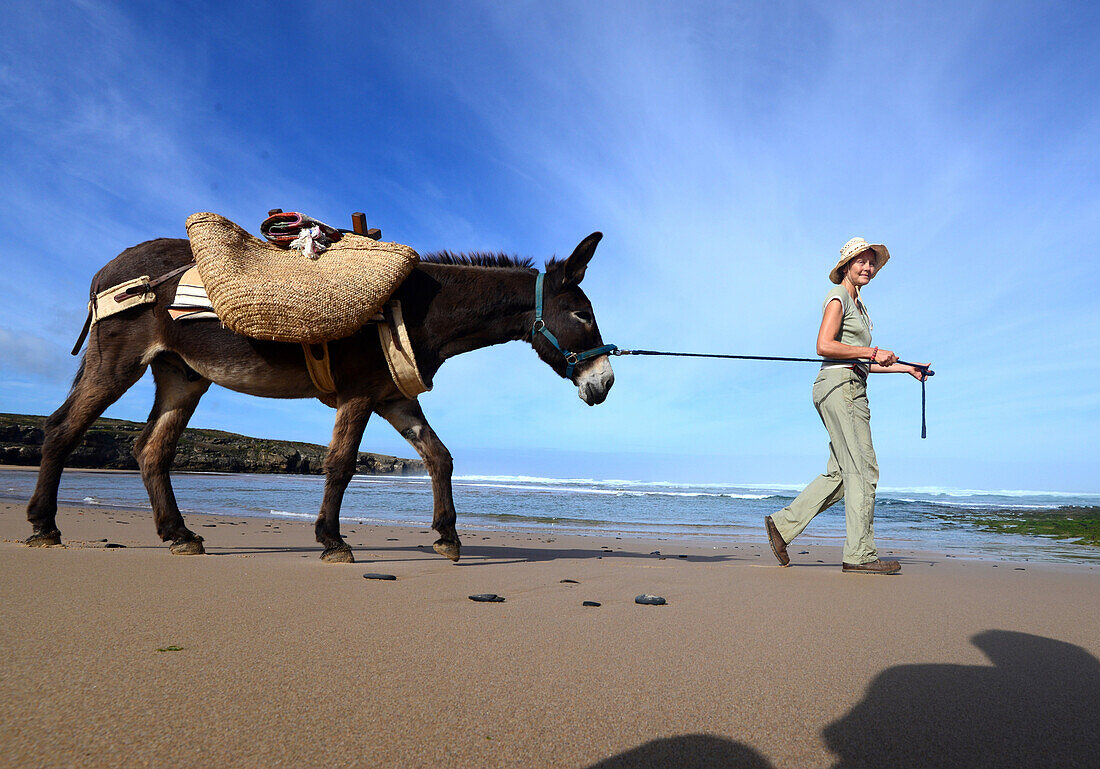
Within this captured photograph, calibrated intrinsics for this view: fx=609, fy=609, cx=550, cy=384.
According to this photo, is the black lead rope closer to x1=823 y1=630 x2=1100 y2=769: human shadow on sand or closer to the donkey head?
the donkey head

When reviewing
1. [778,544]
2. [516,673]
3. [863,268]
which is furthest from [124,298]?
[863,268]

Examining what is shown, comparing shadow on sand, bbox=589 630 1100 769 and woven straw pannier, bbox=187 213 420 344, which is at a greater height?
woven straw pannier, bbox=187 213 420 344

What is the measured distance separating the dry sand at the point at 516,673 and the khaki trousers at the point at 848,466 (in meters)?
1.18

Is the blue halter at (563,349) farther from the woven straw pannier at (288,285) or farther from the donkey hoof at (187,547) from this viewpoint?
the donkey hoof at (187,547)

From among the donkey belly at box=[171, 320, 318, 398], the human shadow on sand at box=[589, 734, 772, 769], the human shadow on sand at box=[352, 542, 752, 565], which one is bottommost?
the human shadow on sand at box=[352, 542, 752, 565]

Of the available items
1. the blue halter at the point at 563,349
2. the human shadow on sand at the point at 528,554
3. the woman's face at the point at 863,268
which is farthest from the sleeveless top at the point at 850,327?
the human shadow on sand at the point at 528,554

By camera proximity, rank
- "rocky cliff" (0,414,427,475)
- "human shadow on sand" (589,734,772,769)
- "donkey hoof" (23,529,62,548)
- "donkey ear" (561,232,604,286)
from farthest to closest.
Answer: "rocky cliff" (0,414,427,475), "donkey ear" (561,232,604,286), "donkey hoof" (23,529,62,548), "human shadow on sand" (589,734,772,769)

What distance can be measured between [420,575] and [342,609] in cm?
135

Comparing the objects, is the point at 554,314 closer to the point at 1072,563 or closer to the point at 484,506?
the point at 1072,563

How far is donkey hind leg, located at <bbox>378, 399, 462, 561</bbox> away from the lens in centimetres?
515

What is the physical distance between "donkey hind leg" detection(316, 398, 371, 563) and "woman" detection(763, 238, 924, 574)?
3803mm

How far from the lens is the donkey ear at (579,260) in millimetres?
5227

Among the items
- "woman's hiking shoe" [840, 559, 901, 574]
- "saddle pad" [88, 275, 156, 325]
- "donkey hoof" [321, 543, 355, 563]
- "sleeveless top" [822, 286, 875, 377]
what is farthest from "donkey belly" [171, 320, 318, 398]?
"woman's hiking shoe" [840, 559, 901, 574]

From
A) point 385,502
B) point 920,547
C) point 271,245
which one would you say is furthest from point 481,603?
point 385,502
